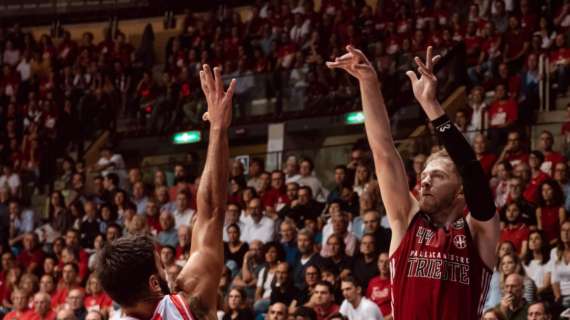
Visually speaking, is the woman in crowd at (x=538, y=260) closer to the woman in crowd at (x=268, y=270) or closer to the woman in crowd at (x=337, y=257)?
the woman in crowd at (x=337, y=257)

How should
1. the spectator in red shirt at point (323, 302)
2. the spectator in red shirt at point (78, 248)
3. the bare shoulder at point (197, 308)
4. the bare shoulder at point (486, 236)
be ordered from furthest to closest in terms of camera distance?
1. the spectator in red shirt at point (78, 248)
2. the spectator in red shirt at point (323, 302)
3. the bare shoulder at point (486, 236)
4. the bare shoulder at point (197, 308)

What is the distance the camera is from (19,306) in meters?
13.6

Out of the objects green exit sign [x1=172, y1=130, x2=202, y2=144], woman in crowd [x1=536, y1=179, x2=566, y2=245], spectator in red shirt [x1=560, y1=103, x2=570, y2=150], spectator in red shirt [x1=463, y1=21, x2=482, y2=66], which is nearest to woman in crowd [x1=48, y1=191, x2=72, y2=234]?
green exit sign [x1=172, y1=130, x2=202, y2=144]

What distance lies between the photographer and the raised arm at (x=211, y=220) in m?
4.23

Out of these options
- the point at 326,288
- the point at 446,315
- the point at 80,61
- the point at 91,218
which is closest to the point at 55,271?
the point at 91,218

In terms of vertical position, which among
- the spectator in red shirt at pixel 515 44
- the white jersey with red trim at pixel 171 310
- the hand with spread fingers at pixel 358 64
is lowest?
the white jersey with red trim at pixel 171 310

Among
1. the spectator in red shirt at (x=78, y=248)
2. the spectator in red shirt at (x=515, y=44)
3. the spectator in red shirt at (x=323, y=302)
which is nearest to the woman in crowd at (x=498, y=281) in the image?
the spectator in red shirt at (x=323, y=302)

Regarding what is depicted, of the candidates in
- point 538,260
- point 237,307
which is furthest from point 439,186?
point 237,307

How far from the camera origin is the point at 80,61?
72.2ft

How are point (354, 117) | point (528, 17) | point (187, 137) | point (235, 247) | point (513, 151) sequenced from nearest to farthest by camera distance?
point (235, 247), point (513, 151), point (528, 17), point (354, 117), point (187, 137)

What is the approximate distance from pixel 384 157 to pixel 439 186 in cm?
32

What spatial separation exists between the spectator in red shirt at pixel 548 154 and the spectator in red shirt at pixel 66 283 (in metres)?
5.63

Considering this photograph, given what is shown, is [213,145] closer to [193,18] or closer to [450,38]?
[450,38]

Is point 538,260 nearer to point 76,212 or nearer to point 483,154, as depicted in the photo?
point 483,154
